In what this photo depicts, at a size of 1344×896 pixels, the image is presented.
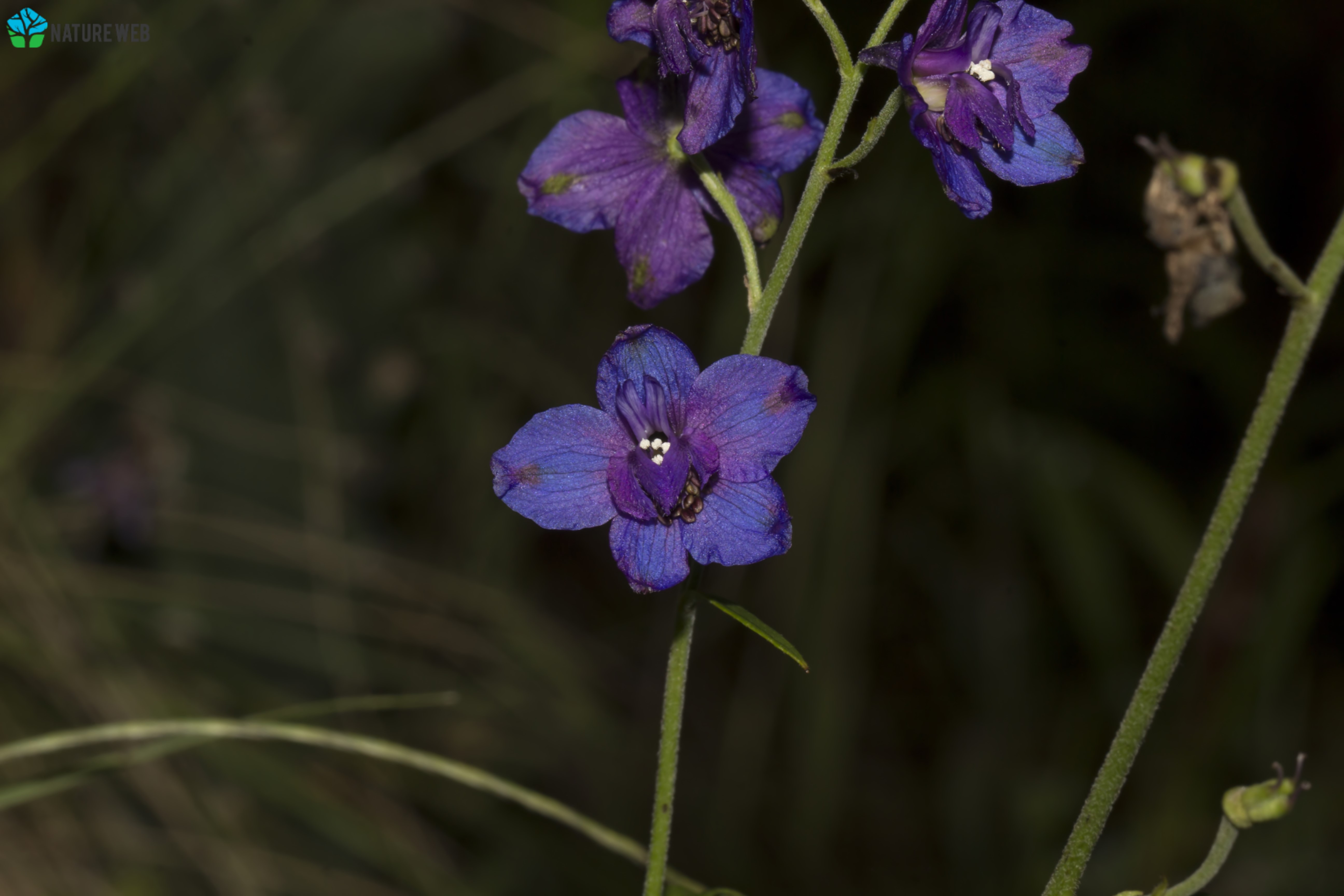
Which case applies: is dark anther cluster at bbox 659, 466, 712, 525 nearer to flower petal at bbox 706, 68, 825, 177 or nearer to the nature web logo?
flower petal at bbox 706, 68, 825, 177

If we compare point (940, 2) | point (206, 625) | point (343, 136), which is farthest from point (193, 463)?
point (940, 2)

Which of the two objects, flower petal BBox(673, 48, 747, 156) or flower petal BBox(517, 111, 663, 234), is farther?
flower petal BBox(517, 111, 663, 234)

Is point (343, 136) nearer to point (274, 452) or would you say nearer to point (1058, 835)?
point (274, 452)

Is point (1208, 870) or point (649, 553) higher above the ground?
point (649, 553)

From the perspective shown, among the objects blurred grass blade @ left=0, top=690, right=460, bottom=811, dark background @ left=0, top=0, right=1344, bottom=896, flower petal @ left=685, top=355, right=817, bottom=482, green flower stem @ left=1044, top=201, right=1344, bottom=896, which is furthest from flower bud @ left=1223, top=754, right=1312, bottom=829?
dark background @ left=0, top=0, right=1344, bottom=896

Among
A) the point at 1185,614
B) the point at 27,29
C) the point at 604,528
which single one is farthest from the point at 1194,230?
the point at 27,29

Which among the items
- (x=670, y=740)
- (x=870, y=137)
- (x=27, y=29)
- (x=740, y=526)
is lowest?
(x=670, y=740)

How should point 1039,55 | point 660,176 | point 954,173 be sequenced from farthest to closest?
point 660,176
point 1039,55
point 954,173

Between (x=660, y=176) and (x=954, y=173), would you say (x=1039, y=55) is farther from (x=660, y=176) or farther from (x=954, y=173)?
(x=660, y=176)
